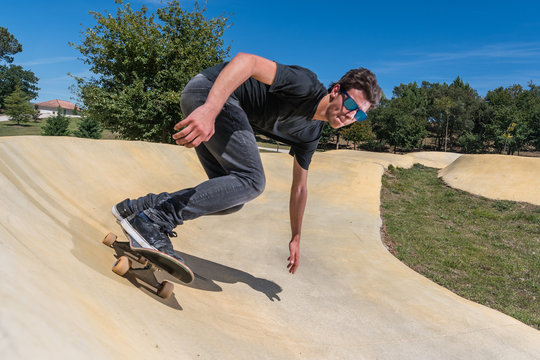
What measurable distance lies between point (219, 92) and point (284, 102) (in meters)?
0.59

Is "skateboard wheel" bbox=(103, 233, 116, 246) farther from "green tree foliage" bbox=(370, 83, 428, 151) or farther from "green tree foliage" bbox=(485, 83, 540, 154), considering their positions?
"green tree foliage" bbox=(485, 83, 540, 154)

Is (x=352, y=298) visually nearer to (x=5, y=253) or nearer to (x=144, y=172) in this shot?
(x=5, y=253)

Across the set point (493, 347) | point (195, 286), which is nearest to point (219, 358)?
point (195, 286)

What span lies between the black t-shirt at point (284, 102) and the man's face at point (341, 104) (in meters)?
0.09

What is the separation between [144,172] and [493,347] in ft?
23.4

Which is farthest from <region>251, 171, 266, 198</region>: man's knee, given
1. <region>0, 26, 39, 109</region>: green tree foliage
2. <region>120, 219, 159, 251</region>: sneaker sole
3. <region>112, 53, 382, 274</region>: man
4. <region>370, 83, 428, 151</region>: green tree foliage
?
<region>0, 26, 39, 109</region>: green tree foliage

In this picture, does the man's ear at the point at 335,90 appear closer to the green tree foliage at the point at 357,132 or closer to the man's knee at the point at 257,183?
the man's knee at the point at 257,183

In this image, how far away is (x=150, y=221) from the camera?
2441mm

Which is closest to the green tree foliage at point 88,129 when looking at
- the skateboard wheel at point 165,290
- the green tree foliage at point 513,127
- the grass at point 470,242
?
the grass at point 470,242

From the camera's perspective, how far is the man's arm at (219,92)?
1.67 m

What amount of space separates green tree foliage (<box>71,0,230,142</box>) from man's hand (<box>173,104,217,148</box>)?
573 inches

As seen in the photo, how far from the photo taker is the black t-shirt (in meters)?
2.17

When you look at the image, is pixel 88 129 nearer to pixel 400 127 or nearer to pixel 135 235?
pixel 135 235

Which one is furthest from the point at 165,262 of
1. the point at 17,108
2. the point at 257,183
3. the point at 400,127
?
the point at 17,108
